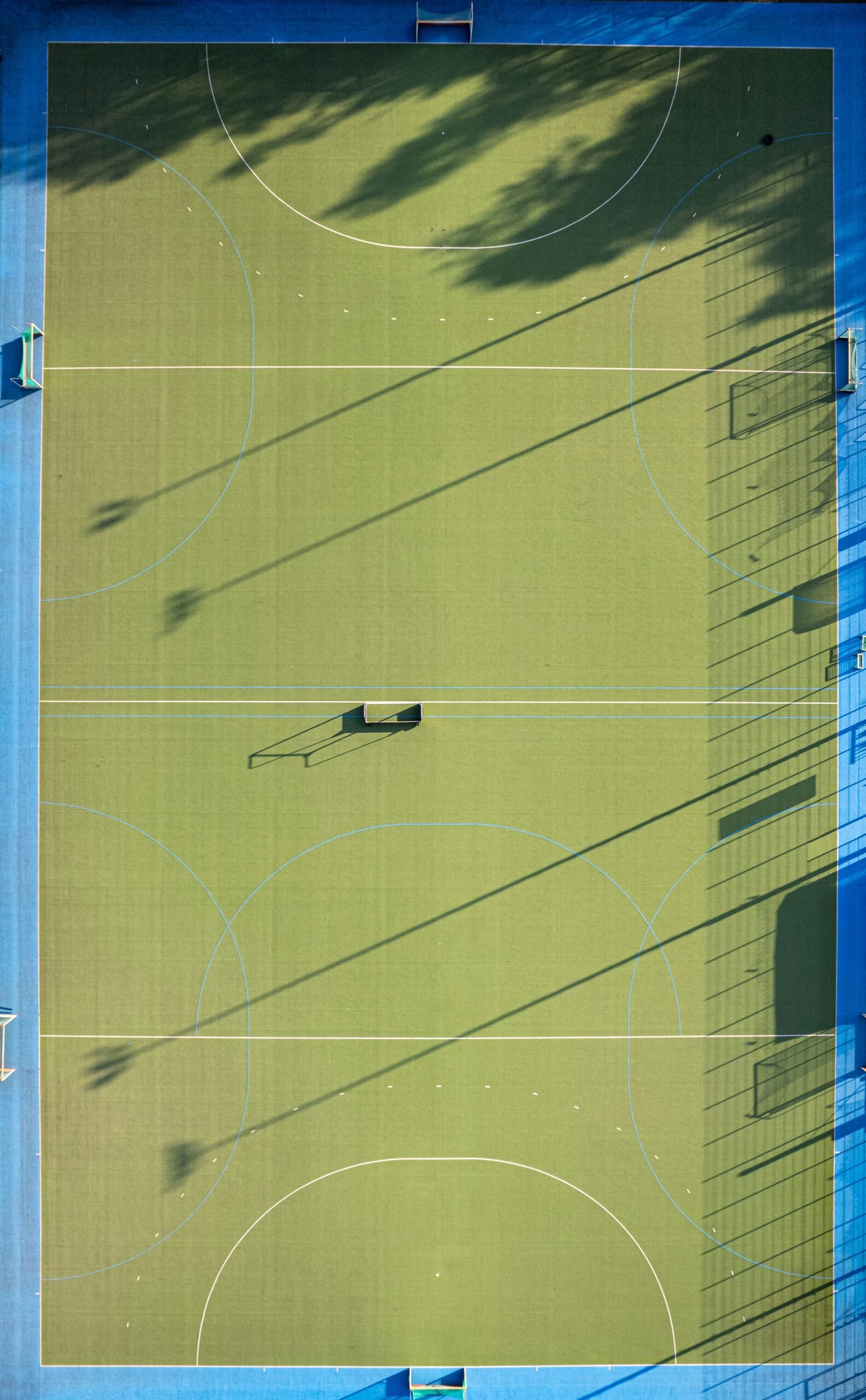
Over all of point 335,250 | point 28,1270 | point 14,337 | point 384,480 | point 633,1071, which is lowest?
point 28,1270

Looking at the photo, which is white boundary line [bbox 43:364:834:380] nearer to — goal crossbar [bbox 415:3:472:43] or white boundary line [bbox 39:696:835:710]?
goal crossbar [bbox 415:3:472:43]

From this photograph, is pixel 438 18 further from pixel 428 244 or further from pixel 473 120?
pixel 428 244

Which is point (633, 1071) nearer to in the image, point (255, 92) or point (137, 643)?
point (137, 643)

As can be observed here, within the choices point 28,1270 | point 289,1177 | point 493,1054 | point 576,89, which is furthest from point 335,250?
point 28,1270

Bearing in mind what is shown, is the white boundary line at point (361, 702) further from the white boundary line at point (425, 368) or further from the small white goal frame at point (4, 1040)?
the white boundary line at point (425, 368)

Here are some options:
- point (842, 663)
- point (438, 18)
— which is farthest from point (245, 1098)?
point (438, 18)

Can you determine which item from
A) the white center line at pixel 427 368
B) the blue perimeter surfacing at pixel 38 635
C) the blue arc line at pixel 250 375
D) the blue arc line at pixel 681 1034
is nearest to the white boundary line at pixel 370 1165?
the blue perimeter surfacing at pixel 38 635
